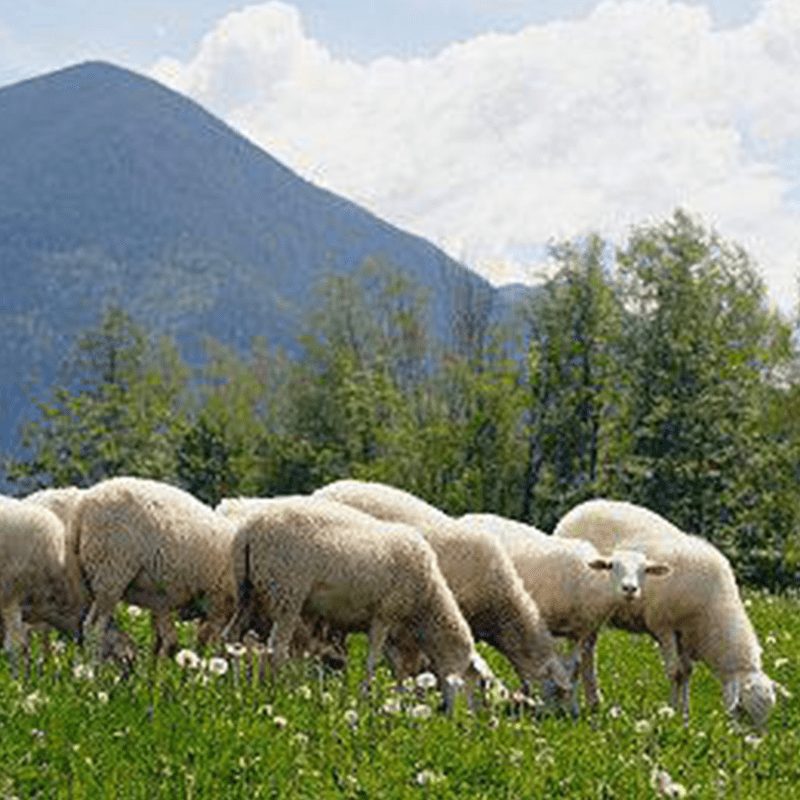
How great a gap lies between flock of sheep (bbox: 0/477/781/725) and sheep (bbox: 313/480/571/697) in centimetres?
2

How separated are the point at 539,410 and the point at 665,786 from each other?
55.3 m

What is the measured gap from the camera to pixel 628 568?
1422 cm

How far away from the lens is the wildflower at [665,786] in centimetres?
784

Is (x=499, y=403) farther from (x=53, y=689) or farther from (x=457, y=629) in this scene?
(x=53, y=689)

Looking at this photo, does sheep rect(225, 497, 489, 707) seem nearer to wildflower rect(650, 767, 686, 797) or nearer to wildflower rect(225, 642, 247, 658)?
wildflower rect(225, 642, 247, 658)

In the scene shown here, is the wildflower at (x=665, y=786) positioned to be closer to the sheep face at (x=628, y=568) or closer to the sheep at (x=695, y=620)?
the sheep face at (x=628, y=568)

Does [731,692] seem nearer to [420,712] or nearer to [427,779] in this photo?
[420,712]

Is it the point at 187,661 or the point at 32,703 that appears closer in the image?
the point at 32,703

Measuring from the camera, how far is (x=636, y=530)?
16.8 m

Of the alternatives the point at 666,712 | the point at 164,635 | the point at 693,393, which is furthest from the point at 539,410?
the point at 666,712

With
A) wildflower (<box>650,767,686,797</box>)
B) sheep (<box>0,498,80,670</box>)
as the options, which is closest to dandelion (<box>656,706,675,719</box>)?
wildflower (<box>650,767,686,797</box>)

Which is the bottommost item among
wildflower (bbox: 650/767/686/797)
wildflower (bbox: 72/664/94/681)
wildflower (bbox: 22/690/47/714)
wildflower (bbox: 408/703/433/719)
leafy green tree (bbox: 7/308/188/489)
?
leafy green tree (bbox: 7/308/188/489)

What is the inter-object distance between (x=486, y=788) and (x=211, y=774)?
67.3 inches

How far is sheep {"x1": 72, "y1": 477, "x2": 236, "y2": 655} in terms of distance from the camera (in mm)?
12898
